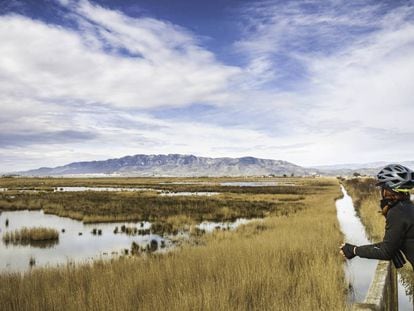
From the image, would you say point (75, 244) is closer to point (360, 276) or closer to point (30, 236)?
point (30, 236)

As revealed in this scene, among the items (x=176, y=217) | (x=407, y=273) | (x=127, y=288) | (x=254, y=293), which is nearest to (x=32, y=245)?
(x=176, y=217)

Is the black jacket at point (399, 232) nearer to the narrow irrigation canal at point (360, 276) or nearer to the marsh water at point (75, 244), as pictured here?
the narrow irrigation canal at point (360, 276)

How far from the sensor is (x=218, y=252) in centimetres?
1172

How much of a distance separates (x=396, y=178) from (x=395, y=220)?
18.5 inches

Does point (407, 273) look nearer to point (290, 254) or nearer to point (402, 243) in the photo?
point (290, 254)

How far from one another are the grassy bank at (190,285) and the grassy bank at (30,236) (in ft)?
33.6

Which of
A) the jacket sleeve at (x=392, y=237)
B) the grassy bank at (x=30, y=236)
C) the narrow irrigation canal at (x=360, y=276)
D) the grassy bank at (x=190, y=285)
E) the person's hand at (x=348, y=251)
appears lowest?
the narrow irrigation canal at (x=360, y=276)

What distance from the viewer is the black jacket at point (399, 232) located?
369 centimetres

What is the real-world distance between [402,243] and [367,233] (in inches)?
686

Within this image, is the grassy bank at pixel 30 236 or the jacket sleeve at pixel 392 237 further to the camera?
the grassy bank at pixel 30 236

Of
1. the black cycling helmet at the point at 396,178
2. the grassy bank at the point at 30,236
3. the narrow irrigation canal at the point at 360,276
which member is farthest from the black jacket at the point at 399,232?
the grassy bank at the point at 30,236

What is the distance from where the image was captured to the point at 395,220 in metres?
3.72

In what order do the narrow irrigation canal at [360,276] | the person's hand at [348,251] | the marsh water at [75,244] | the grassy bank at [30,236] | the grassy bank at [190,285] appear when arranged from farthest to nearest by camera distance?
the grassy bank at [30,236], the marsh water at [75,244], the narrow irrigation canal at [360,276], the grassy bank at [190,285], the person's hand at [348,251]

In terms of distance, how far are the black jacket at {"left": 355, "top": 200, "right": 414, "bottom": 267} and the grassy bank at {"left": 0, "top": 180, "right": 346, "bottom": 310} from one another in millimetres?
2440
